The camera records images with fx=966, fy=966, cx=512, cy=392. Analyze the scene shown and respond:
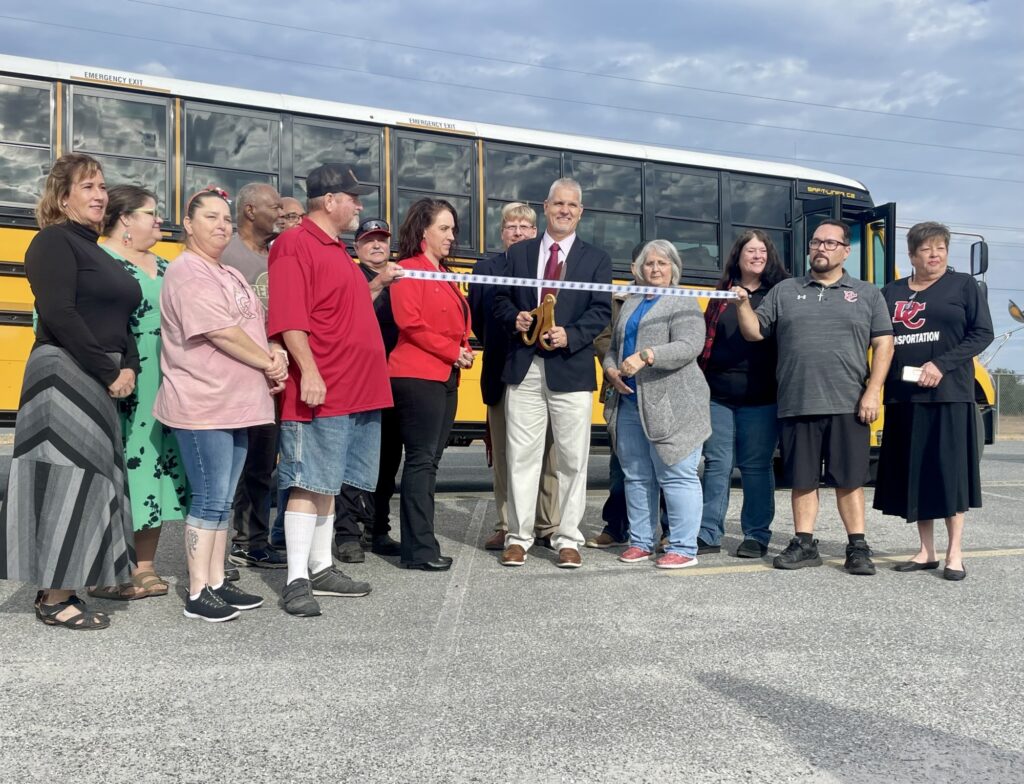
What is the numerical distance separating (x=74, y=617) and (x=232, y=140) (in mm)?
5490

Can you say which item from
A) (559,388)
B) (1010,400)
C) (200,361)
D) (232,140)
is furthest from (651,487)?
(1010,400)

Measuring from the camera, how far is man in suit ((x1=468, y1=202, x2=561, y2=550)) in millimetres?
5875

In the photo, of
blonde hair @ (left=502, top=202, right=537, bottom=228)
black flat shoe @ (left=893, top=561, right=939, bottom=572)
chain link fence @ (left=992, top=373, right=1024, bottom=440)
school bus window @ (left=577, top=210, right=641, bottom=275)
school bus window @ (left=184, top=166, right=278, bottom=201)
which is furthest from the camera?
chain link fence @ (left=992, top=373, right=1024, bottom=440)

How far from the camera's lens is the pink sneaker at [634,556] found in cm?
568

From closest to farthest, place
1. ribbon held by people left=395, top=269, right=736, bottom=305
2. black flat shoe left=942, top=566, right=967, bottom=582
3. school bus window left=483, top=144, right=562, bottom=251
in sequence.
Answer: black flat shoe left=942, top=566, right=967, bottom=582, ribbon held by people left=395, top=269, right=736, bottom=305, school bus window left=483, top=144, right=562, bottom=251

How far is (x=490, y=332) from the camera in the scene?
5.92 meters

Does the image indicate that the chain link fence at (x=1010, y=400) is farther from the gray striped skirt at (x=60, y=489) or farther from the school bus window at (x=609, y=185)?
the gray striped skirt at (x=60, y=489)

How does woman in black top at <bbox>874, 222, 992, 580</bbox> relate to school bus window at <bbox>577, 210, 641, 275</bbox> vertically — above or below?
below

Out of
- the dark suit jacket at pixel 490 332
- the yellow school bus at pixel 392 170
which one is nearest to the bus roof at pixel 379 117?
the yellow school bus at pixel 392 170

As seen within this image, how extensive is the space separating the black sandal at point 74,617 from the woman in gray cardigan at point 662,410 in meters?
2.89

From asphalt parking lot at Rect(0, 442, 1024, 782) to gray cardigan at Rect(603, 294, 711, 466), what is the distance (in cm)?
80

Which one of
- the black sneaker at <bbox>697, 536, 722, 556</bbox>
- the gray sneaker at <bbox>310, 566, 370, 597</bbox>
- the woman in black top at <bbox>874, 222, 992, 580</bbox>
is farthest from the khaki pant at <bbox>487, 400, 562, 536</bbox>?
the woman in black top at <bbox>874, 222, 992, 580</bbox>

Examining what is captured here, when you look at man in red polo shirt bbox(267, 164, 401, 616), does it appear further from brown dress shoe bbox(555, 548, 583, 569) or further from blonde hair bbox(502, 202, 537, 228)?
blonde hair bbox(502, 202, 537, 228)

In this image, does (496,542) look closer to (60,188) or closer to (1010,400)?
(60,188)
